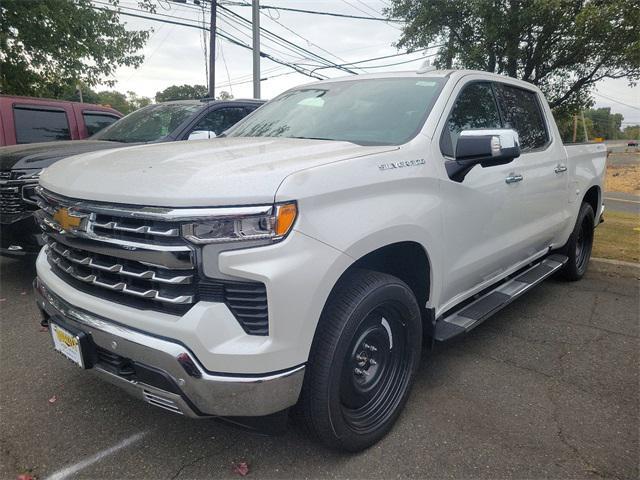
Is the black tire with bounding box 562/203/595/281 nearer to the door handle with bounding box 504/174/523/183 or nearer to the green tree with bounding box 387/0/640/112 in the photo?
the door handle with bounding box 504/174/523/183

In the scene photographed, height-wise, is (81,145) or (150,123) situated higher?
(150,123)

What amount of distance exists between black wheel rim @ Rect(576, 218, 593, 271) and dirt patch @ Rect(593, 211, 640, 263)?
2.85 feet

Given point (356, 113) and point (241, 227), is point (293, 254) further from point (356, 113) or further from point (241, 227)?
point (356, 113)

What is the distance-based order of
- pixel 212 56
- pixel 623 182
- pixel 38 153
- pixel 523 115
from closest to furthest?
pixel 523 115 < pixel 38 153 < pixel 212 56 < pixel 623 182

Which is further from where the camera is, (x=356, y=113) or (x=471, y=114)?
(x=471, y=114)

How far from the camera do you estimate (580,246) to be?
5.40 m

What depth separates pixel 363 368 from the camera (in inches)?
96.5

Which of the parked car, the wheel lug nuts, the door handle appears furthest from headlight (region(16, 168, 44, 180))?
the door handle

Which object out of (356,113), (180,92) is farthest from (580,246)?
(180,92)

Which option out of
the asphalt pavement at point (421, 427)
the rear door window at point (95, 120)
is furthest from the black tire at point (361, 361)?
the rear door window at point (95, 120)

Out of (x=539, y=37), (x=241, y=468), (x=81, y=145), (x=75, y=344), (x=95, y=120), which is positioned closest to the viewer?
(x=75, y=344)

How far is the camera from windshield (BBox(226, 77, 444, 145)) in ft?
9.42

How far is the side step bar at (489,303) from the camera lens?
9.63ft

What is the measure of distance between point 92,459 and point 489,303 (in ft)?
8.49
